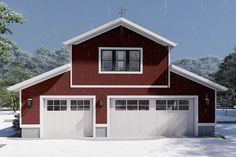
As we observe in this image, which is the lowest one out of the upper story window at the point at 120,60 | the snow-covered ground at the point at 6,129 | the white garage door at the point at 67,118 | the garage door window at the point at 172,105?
the snow-covered ground at the point at 6,129

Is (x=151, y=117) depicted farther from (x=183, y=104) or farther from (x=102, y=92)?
(x=102, y=92)

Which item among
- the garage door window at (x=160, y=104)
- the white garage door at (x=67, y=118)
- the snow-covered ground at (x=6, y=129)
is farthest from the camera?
the snow-covered ground at (x=6, y=129)

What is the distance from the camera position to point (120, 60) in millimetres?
19500

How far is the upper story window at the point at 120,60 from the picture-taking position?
19.4m

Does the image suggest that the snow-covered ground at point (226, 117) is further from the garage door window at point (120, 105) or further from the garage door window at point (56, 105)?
the garage door window at point (56, 105)

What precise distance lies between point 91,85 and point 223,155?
881cm

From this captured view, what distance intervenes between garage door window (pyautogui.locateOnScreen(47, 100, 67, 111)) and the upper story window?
2999mm

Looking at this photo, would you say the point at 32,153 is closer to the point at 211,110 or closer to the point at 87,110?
the point at 87,110

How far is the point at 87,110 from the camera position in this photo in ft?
63.5

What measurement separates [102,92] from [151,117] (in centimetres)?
339

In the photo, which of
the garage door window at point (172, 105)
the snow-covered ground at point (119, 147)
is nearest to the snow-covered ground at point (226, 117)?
the garage door window at point (172, 105)

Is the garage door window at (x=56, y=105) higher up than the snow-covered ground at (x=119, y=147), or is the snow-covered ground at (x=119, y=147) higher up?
the garage door window at (x=56, y=105)

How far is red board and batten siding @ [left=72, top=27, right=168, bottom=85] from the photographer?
19.3 meters

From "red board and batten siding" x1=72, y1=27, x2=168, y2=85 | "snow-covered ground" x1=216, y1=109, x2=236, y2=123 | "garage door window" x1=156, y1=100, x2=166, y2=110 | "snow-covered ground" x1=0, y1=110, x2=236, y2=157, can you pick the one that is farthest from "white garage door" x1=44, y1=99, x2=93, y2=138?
"snow-covered ground" x1=216, y1=109, x2=236, y2=123
